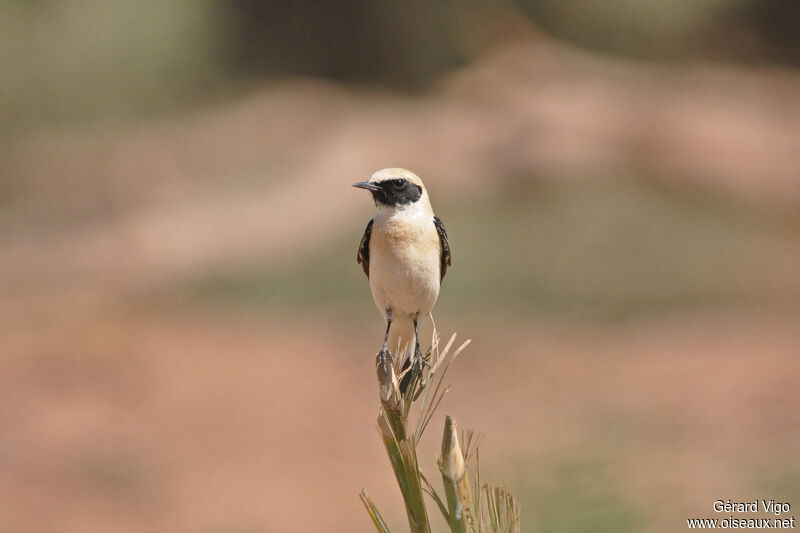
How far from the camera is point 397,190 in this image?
3992mm

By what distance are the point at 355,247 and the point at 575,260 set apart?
2.88 m

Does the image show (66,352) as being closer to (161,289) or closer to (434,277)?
(161,289)

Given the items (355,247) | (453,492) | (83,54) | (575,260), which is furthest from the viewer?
(83,54)

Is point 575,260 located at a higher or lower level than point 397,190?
higher

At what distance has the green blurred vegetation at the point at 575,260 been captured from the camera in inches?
498

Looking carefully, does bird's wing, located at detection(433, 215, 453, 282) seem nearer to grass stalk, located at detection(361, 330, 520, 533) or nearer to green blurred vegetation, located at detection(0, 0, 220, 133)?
grass stalk, located at detection(361, 330, 520, 533)

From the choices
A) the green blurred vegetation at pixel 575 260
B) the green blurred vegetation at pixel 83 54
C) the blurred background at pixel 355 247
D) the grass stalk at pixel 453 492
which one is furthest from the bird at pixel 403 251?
the green blurred vegetation at pixel 83 54

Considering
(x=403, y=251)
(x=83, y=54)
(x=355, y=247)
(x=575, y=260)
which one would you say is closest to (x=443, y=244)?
(x=403, y=251)

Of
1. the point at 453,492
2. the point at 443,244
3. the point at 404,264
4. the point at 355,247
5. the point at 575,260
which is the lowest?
the point at 453,492

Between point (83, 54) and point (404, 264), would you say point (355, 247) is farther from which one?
point (404, 264)

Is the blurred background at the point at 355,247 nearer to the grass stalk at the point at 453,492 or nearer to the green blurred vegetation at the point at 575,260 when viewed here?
the green blurred vegetation at the point at 575,260

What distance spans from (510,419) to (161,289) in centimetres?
620

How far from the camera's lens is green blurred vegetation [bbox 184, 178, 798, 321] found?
1265 centimetres

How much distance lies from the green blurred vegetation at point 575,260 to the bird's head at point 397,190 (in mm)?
8388
